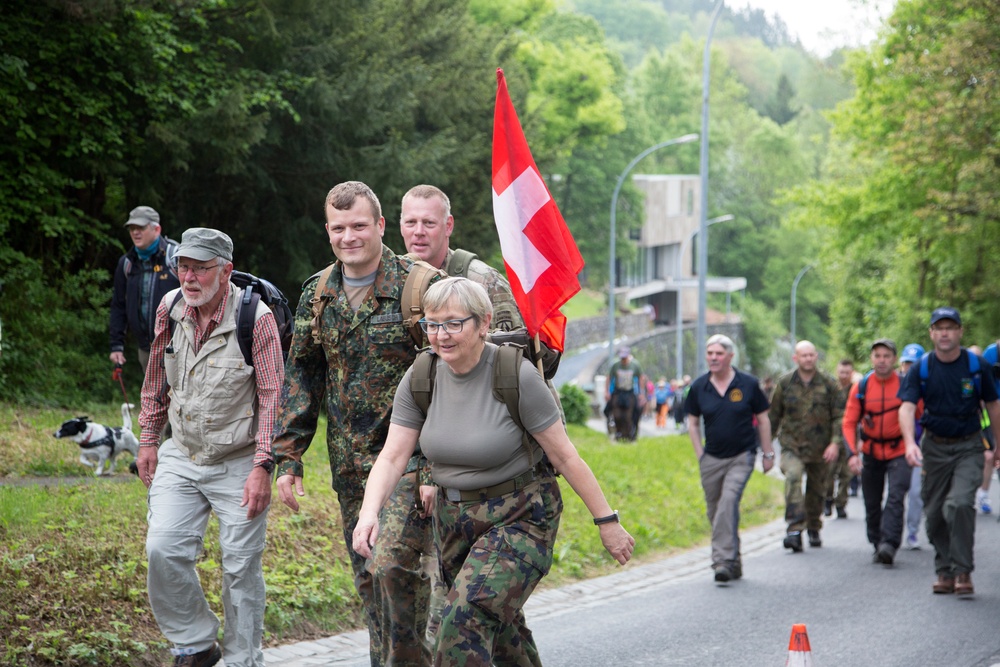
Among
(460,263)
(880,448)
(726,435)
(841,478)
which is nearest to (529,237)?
(460,263)

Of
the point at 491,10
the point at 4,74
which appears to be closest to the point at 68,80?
the point at 4,74

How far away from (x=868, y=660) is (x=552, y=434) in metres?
3.69

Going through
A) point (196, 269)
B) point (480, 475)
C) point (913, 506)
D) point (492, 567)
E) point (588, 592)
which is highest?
point (196, 269)

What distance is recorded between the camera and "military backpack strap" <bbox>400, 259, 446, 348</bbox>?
17.8 feet

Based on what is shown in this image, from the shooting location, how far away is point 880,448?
1166 centimetres

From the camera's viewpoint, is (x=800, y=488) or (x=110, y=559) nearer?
(x=110, y=559)

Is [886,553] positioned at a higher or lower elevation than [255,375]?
lower

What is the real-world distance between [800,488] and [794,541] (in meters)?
0.52

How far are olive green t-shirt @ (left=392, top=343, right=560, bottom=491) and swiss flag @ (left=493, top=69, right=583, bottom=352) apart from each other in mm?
1099

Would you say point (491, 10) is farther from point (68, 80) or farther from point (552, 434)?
point (552, 434)

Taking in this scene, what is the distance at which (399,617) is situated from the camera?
5293 millimetres

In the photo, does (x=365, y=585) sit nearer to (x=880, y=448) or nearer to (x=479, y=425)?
(x=479, y=425)

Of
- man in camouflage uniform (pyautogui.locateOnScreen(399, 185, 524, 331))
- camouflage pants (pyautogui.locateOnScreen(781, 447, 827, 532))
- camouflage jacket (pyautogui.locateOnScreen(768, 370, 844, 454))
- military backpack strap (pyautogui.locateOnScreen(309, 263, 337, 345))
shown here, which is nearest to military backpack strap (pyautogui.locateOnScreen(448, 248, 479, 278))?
man in camouflage uniform (pyautogui.locateOnScreen(399, 185, 524, 331))

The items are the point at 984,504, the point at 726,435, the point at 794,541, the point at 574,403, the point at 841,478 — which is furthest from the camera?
the point at 574,403
